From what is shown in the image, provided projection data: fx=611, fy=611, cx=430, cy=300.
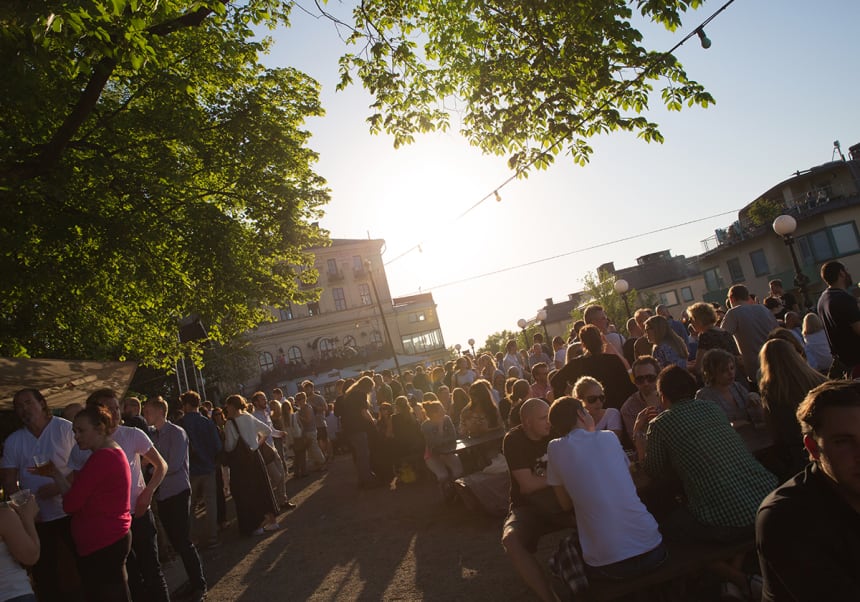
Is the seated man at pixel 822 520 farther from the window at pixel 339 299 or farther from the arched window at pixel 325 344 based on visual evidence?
the window at pixel 339 299

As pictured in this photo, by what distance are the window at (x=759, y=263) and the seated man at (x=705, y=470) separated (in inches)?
1627

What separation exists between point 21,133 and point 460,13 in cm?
666

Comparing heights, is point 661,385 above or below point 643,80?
below

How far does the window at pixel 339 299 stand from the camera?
59.1 m

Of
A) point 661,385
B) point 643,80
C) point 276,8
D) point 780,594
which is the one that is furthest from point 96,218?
point 780,594

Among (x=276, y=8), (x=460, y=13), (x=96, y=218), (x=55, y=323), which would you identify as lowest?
(x=55, y=323)

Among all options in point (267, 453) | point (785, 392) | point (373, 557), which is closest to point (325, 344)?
point (267, 453)

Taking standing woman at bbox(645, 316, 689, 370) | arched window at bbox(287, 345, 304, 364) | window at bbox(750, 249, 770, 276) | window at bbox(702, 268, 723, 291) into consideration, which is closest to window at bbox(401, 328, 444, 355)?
arched window at bbox(287, 345, 304, 364)

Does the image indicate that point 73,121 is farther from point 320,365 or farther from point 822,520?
point 320,365

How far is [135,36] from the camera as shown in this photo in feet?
19.0

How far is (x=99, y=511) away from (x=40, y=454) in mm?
1300

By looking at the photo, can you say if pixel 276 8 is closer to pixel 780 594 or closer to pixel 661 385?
pixel 661 385

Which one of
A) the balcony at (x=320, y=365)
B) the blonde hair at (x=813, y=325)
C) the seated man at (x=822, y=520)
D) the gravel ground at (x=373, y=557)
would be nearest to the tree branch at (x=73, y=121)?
the gravel ground at (x=373, y=557)

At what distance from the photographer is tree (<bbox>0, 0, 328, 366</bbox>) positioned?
8.77 meters
